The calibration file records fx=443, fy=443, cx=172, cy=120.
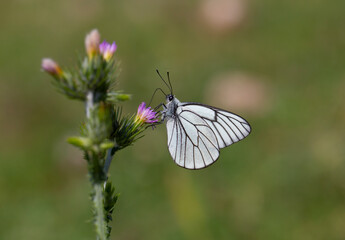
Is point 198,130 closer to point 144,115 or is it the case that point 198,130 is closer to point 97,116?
point 144,115

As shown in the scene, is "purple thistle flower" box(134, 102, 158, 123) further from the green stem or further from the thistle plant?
the green stem

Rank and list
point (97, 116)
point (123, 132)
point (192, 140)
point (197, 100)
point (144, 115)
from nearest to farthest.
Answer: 1. point (97, 116)
2. point (123, 132)
3. point (144, 115)
4. point (192, 140)
5. point (197, 100)

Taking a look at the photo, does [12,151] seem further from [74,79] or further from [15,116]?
[74,79]

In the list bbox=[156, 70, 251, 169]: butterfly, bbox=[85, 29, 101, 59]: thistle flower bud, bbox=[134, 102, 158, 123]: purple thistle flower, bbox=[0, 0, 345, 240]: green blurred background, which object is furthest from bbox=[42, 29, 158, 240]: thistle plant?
bbox=[0, 0, 345, 240]: green blurred background

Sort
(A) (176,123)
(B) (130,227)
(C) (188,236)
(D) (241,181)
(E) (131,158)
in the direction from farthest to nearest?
(E) (131,158)
(D) (241,181)
(B) (130,227)
(C) (188,236)
(A) (176,123)

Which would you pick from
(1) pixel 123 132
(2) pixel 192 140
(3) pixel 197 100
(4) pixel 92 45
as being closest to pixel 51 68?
(4) pixel 92 45

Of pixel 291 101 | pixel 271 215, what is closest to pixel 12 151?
pixel 271 215
